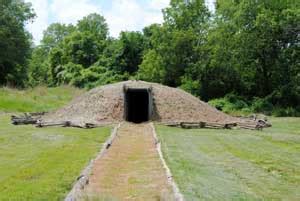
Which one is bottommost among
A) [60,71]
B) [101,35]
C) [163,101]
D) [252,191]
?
[252,191]

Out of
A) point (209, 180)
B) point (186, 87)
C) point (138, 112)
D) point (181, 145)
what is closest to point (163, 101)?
point (138, 112)

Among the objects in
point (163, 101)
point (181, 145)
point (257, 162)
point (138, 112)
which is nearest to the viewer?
point (257, 162)

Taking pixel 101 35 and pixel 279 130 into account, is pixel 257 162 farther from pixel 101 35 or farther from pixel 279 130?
pixel 101 35

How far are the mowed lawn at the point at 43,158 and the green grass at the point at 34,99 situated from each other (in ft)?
31.9

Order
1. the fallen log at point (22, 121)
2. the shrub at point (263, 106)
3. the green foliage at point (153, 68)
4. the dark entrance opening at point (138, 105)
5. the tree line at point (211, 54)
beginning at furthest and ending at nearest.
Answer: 1. the green foliage at point (153, 68)
2. the tree line at point (211, 54)
3. the shrub at point (263, 106)
4. the dark entrance opening at point (138, 105)
5. the fallen log at point (22, 121)

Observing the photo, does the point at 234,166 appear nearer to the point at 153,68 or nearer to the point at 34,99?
the point at 34,99

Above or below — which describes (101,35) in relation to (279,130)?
above

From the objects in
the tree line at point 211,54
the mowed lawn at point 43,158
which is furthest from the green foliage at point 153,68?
the mowed lawn at point 43,158

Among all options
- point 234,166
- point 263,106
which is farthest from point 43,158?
point 263,106

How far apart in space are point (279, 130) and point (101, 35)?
58691 millimetres

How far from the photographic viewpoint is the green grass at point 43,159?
10.2 metres

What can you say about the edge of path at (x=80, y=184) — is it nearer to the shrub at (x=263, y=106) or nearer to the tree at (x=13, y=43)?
the shrub at (x=263, y=106)

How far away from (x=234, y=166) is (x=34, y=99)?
111 feet

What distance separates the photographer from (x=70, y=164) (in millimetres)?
13672
